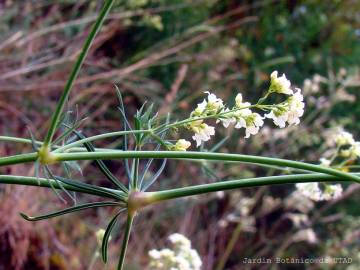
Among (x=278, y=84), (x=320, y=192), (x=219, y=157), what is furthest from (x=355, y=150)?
(x=219, y=157)

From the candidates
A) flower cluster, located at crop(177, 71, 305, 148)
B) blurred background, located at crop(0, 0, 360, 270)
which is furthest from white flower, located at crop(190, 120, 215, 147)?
blurred background, located at crop(0, 0, 360, 270)

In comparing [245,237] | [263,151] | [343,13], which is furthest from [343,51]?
[245,237]

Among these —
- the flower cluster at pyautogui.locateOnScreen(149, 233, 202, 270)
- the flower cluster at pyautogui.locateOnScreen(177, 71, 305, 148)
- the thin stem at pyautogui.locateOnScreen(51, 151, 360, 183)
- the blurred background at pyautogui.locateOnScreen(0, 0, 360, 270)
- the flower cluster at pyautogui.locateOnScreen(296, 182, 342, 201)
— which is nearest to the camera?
the thin stem at pyautogui.locateOnScreen(51, 151, 360, 183)

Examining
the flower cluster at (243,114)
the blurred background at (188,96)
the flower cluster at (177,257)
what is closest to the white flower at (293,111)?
the flower cluster at (243,114)

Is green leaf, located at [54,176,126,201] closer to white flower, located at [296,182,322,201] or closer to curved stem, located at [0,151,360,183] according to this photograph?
curved stem, located at [0,151,360,183]

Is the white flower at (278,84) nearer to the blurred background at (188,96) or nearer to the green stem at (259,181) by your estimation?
the green stem at (259,181)

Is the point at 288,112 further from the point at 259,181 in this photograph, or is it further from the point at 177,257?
the point at 177,257

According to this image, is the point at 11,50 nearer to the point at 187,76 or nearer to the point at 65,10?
the point at 65,10
